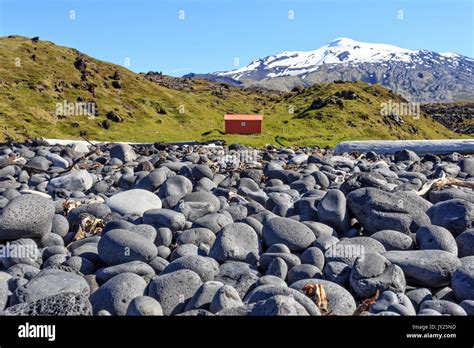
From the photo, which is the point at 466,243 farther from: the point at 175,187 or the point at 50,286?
the point at 175,187

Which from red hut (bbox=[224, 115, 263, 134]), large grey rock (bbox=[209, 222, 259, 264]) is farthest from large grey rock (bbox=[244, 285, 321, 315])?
red hut (bbox=[224, 115, 263, 134])

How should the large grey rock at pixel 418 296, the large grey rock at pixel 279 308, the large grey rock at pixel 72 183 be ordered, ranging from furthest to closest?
1. the large grey rock at pixel 72 183
2. the large grey rock at pixel 418 296
3. the large grey rock at pixel 279 308

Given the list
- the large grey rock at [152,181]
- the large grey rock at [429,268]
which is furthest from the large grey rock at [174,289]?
the large grey rock at [152,181]

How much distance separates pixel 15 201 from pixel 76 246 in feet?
2.80

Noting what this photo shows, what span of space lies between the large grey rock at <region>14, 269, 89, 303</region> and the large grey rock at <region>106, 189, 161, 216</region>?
91.2 inches

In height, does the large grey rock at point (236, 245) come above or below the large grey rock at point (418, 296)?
above

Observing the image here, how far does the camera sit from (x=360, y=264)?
4.29 metres

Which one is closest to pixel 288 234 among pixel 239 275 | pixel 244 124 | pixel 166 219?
pixel 239 275

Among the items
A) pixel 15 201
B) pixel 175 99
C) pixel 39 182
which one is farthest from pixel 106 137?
pixel 15 201

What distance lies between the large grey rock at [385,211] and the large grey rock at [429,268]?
3.33ft

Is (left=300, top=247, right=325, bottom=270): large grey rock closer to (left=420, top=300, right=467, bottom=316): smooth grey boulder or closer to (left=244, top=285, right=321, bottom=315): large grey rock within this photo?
(left=244, top=285, right=321, bottom=315): large grey rock

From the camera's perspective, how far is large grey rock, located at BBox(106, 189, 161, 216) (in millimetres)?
6625

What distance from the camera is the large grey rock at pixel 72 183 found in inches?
336
